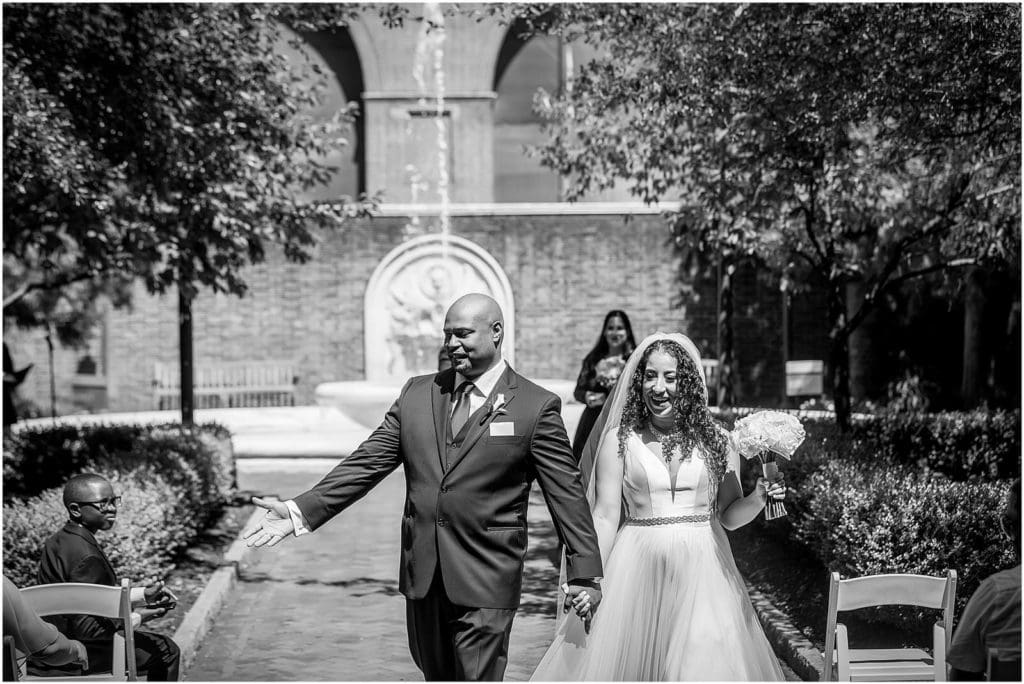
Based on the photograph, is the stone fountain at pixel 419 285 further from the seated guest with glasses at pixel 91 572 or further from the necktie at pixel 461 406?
the necktie at pixel 461 406

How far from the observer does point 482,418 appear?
526 cm

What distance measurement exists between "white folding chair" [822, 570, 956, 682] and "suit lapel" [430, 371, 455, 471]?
170cm

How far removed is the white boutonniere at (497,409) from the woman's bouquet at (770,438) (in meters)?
1.29

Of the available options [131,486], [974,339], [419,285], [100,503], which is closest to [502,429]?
[100,503]

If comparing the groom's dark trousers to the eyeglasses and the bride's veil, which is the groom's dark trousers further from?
the eyeglasses

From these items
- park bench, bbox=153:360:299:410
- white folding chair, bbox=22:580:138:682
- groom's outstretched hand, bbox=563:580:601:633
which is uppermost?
groom's outstretched hand, bbox=563:580:601:633

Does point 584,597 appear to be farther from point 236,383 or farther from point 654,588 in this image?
point 236,383

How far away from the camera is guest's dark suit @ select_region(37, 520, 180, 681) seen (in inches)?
239

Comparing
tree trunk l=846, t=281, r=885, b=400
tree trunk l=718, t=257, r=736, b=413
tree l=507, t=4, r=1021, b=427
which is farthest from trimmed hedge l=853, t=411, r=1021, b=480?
tree trunk l=846, t=281, r=885, b=400

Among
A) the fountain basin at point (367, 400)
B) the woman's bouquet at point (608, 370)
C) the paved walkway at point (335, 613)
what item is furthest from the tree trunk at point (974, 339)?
the woman's bouquet at point (608, 370)

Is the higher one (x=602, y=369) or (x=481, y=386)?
(x=481, y=386)

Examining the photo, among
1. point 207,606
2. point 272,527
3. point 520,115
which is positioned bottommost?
point 207,606

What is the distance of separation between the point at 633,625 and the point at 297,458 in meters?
14.6

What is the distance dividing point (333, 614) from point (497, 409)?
490 cm
